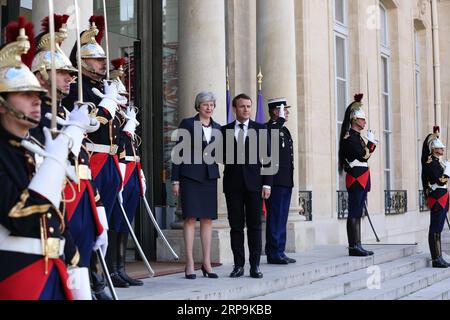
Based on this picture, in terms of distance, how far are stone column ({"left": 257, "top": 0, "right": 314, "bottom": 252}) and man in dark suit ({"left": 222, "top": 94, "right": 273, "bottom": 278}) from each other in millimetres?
3383

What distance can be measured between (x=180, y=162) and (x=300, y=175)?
5.98 m

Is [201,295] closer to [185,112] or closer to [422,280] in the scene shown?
[185,112]

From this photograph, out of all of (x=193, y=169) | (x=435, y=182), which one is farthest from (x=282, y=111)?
(x=435, y=182)

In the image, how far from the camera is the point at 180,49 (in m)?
9.70

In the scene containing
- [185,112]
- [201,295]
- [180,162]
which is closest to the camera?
[201,295]

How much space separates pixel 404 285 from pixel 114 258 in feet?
11.9

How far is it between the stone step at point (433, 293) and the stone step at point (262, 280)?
0.81 meters

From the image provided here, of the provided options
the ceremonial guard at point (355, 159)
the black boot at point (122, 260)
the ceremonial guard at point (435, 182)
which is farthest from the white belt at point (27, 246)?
the ceremonial guard at point (435, 182)

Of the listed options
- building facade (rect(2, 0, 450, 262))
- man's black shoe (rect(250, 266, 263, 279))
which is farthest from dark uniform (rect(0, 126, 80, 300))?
man's black shoe (rect(250, 266, 263, 279))

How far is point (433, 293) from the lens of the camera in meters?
9.11

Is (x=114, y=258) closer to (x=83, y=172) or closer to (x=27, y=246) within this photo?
(x=83, y=172)

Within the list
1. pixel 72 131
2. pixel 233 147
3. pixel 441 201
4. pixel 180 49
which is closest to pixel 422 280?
pixel 441 201

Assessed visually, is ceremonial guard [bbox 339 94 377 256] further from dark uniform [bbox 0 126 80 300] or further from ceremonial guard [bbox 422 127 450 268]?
dark uniform [bbox 0 126 80 300]

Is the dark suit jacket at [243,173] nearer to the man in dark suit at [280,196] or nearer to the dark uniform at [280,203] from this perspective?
the man in dark suit at [280,196]
